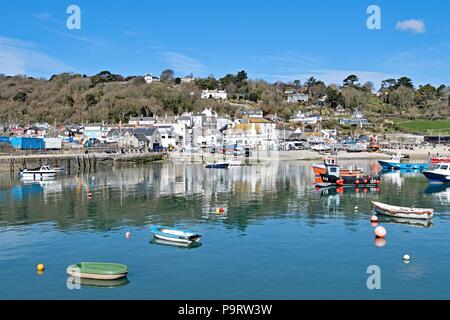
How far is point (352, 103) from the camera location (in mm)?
171500

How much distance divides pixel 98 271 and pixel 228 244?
765 centimetres

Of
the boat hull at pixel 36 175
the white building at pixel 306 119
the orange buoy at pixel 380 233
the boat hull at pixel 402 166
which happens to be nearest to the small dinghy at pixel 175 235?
the orange buoy at pixel 380 233

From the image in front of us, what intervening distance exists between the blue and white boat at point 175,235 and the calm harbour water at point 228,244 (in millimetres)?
619

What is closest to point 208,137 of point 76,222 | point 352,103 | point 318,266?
point 352,103

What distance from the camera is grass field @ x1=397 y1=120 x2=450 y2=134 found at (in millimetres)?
143125

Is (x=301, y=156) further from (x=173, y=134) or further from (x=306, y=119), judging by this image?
(x=306, y=119)

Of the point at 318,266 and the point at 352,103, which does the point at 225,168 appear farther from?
the point at 352,103

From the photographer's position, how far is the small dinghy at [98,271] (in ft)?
61.4

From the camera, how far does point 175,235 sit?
24.3 m

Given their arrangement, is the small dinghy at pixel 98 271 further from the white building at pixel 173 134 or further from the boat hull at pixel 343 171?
the white building at pixel 173 134

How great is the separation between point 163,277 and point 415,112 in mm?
163192

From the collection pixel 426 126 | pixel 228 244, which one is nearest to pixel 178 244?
pixel 228 244

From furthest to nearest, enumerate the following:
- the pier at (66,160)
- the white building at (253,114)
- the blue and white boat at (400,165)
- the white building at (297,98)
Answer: the white building at (297,98)
the white building at (253,114)
the blue and white boat at (400,165)
the pier at (66,160)
